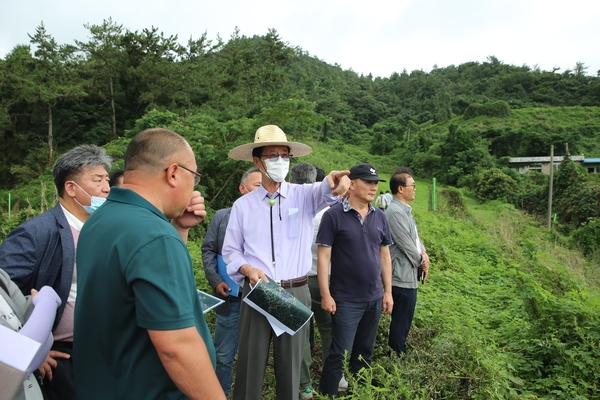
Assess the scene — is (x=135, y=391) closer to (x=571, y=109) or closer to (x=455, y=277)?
(x=455, y=277)

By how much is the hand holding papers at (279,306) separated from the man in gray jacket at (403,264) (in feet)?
5.25

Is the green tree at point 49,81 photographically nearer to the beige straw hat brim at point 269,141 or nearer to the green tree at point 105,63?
the green tree at point 105,63

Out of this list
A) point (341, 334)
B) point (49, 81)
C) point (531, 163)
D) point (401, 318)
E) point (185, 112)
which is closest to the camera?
point (341, 334)

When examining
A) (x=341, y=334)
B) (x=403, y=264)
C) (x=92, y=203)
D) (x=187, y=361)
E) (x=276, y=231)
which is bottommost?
(x=341, y=334)

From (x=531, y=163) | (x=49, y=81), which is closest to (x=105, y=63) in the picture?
(x=49, y=81)

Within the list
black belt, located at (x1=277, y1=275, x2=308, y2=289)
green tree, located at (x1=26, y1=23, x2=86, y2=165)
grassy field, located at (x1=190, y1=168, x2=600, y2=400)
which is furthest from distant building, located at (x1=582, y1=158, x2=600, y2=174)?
black belt, located at (x1=277, y1=275, x2=308, y2=289)

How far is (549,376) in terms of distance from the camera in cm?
362

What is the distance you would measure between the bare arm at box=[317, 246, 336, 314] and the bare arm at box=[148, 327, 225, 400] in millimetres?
1802

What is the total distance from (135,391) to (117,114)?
29455 millimetres

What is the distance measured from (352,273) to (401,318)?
0.89 metres

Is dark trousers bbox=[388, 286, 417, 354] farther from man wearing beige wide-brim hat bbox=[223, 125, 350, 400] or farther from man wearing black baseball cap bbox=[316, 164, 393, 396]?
man wearing beige wide-brim hat bbox=[223, 125, 350, 400]

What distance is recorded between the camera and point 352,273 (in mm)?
3236

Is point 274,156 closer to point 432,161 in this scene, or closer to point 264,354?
point 264,354

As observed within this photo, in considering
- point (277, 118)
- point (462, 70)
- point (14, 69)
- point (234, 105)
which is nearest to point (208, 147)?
point (277, 118)
